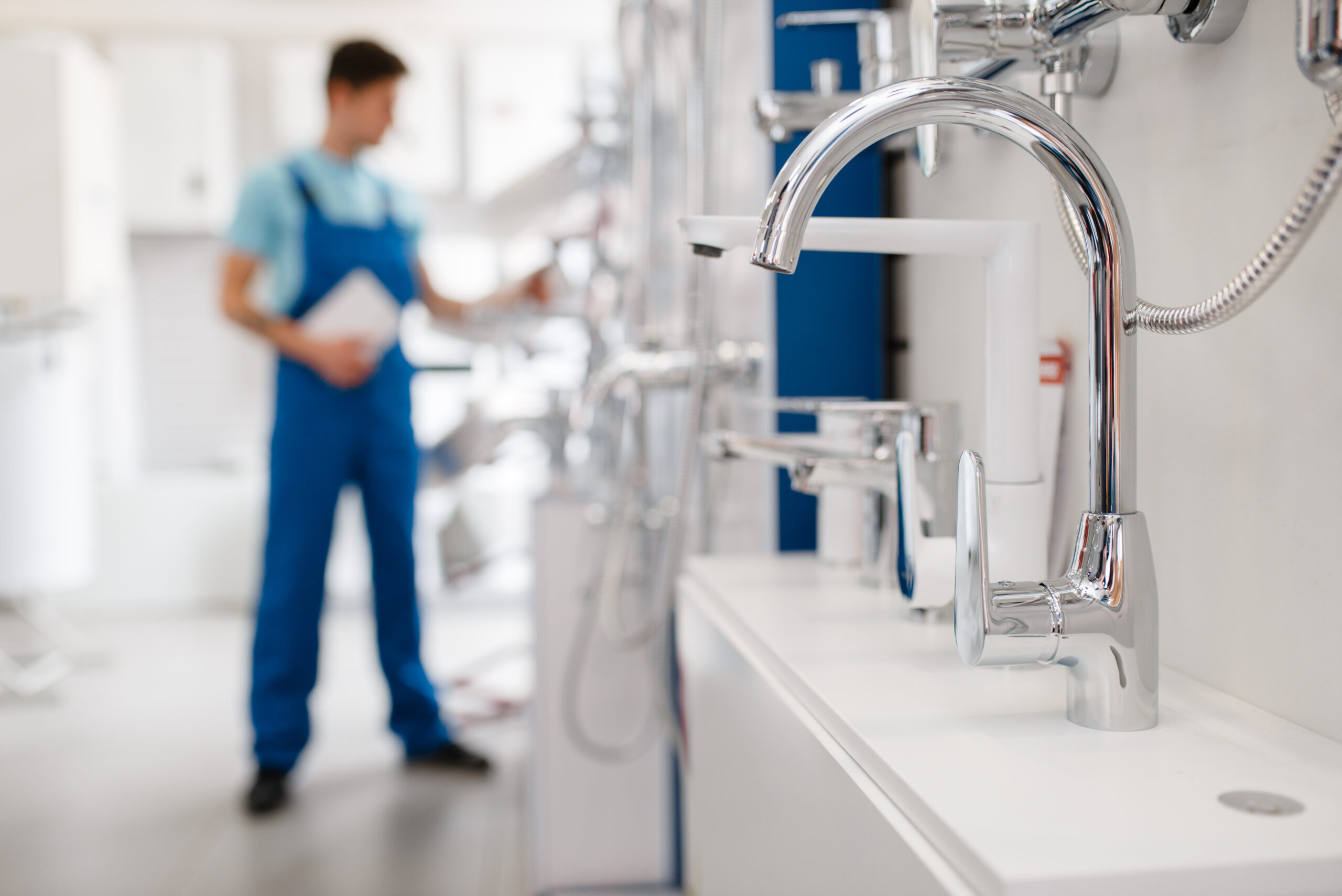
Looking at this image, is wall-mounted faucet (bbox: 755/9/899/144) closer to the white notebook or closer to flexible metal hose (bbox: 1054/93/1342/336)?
flexible metal hose (bbox: 1054/93/1342/336)

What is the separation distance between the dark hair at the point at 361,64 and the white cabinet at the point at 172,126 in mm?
2018

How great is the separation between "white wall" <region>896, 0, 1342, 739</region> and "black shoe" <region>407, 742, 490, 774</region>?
159cm

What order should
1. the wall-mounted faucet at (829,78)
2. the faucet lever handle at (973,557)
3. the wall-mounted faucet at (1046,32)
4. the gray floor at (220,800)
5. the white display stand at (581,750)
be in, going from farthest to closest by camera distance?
the gray floor at (220,800), the white display stand at (581,750), the wall-mounted faucet at (829,78), the wall-mounted faucet at (1046,32), the faucet lever handle at (973,557)

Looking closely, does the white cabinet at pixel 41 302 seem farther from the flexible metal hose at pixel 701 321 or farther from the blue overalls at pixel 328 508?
the flexible metal hose at pixel 701 321

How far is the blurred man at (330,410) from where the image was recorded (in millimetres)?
2014

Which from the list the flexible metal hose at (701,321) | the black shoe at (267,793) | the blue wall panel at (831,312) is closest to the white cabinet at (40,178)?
the black shoe at (267,793)

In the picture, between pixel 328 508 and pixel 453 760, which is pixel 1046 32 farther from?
pixel 453 760

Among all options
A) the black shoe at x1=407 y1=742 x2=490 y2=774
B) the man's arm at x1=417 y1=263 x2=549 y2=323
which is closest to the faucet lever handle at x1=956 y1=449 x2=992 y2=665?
the man's arm at x1=417 y1=263 x2=549 y2=323

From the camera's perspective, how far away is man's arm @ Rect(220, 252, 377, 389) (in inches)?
78.0

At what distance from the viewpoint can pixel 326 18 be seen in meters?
3.99

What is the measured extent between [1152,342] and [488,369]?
2.37 metres

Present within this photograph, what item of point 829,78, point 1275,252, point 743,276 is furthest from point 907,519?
point 743,276

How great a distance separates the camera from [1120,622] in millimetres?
520

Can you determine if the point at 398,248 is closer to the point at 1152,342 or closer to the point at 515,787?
the point at 515,787
